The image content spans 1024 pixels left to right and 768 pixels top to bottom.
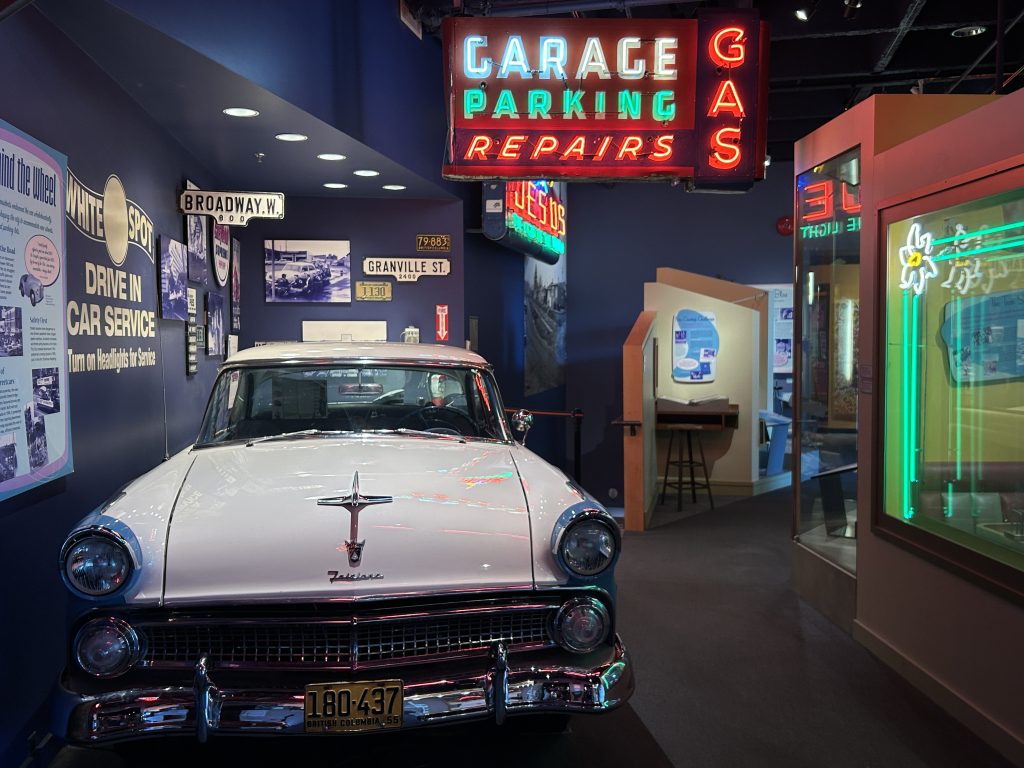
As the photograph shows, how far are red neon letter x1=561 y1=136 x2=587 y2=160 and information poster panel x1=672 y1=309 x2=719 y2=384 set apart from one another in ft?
18.1

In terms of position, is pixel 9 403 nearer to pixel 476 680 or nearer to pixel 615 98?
pixel 476 680

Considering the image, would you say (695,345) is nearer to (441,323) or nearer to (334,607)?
(441,323)

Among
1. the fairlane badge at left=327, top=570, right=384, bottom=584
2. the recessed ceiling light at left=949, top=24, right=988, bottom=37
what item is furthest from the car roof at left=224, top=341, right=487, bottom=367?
the recessed ceiling light at left=949, top=24, right=988, bottom=37

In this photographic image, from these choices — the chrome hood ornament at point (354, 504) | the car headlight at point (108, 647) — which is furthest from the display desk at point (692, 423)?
the car headlight at point (108, 647)

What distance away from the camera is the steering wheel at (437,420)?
4.19 metres

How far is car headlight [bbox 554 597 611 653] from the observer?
2.87m

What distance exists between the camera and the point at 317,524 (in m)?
2.84

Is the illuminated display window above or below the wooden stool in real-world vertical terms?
above

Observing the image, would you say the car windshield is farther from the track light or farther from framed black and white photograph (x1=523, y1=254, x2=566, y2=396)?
framed black and white photograph (x1=523, y1=254, x2=566, y2=396)

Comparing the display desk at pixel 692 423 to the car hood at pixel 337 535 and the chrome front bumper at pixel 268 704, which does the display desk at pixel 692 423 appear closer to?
the car hood at pixel 337 535

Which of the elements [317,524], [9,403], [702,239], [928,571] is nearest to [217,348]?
[9,403]

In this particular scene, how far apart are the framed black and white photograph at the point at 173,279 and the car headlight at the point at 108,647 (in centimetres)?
332

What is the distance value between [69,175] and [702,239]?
1113 centimetres

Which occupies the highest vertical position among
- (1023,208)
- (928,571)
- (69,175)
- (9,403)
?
(69,175)
